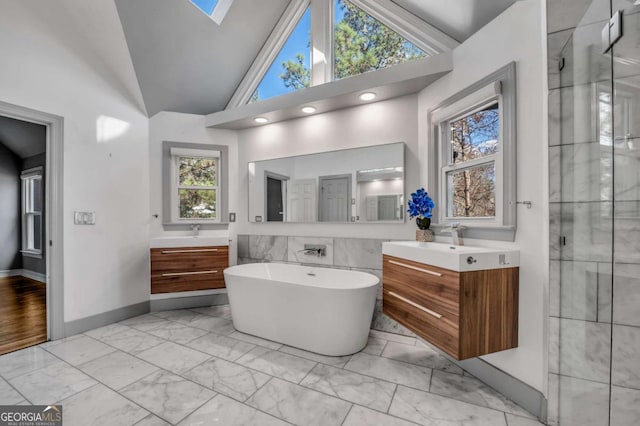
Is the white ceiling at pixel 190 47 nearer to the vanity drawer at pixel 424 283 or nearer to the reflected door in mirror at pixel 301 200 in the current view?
the reflected door in mirror at pixel 301 200

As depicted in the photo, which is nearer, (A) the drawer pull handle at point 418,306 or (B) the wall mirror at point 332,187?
(A) the drawer pull handle at point 418,306

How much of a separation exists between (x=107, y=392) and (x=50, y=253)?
A: 5.35 feet

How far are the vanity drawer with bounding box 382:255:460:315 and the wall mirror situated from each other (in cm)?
67

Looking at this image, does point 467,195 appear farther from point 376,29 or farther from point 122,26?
point 122,26

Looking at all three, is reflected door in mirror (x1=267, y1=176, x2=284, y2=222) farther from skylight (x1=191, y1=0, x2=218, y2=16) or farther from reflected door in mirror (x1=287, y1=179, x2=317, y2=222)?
skylight (x1=191, y1=0, x2=218, y2=16)

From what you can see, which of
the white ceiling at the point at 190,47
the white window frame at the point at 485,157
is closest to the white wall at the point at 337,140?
the white window frame at the point at 485,157

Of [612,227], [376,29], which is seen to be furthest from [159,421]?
[376,29]

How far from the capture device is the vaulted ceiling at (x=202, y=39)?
2.47 m

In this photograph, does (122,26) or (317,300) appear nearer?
(317,300)

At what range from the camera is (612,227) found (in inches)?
43.6

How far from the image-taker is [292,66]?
3535mm

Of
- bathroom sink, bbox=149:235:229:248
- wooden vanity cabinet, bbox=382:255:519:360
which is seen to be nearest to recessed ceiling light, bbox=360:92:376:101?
wooden vanity cabinet, bbox=382:255:519:360

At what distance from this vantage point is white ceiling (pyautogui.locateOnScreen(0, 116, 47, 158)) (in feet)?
14.0

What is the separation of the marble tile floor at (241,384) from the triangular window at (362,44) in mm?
2854
